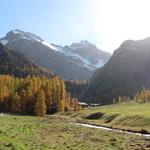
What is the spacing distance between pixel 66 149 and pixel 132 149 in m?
8.86

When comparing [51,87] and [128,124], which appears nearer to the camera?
[128,124]

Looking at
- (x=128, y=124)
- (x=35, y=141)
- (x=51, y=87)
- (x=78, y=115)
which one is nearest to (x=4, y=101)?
(x=51, y=87)

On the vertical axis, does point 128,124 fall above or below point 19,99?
below

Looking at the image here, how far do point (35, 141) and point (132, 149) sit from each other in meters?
11.9

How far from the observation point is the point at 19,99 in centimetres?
16862

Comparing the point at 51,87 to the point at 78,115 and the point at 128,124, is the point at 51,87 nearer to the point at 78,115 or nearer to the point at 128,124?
the point at 78,115

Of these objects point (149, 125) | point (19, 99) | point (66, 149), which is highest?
point (19, 99)

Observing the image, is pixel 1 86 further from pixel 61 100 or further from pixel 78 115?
pixel 78 115

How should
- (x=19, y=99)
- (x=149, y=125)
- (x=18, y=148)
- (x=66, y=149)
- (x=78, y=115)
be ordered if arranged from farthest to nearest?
(x=19, y=99)
(x=78, y=115)
(x=149, y=125)
(x=66, y=149)
(x=18, y=148)

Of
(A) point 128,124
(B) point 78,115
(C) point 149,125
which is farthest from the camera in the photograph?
(B) point 78,115

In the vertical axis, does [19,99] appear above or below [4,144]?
above

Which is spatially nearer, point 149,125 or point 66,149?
→ point 66,149

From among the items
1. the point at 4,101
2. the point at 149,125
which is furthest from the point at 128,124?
the point at 4,101

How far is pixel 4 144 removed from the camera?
1497 inches
